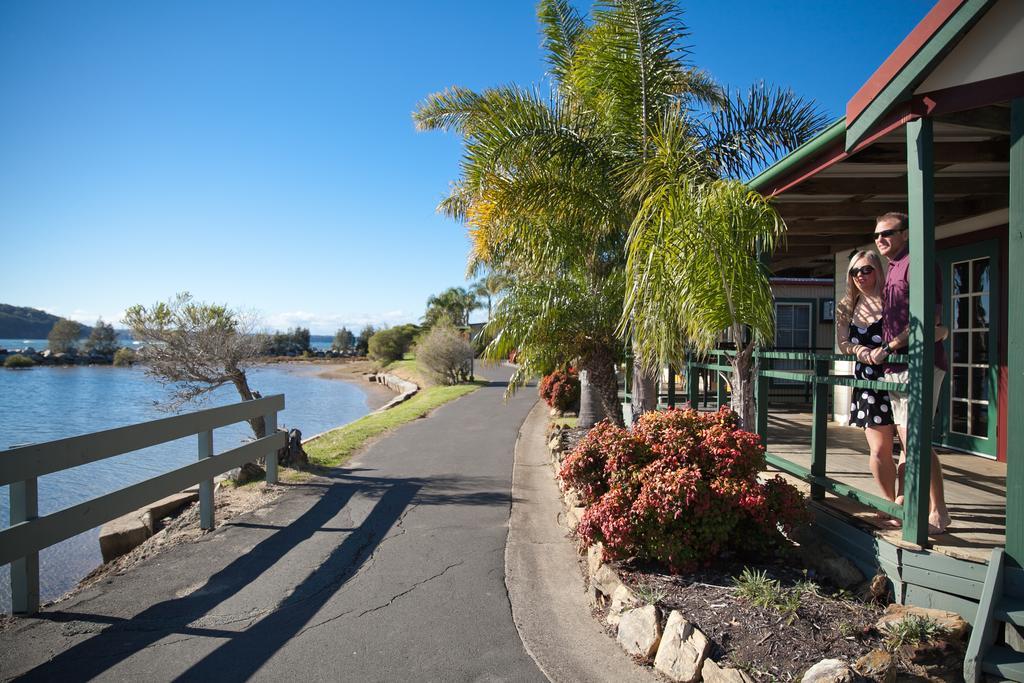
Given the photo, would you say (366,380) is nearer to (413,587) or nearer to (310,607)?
(413,587)

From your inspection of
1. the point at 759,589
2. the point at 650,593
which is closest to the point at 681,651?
the point at 650,593

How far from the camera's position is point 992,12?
346 centimetres

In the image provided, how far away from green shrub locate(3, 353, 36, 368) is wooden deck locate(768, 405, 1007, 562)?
39962 mm

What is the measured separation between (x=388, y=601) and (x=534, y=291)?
479 centimetres

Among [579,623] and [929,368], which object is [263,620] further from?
[929,368]

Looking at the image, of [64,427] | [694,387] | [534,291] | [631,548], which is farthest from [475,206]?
[64,427]

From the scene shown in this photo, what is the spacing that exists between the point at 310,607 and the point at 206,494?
2.48 meters

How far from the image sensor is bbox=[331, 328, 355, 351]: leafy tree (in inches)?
2945

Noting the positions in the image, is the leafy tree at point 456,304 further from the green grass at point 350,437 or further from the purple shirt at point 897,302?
the purple shirt at point 897,302

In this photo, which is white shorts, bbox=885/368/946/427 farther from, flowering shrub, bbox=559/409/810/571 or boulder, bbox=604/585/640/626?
boulder, bbox=604/585/640/626

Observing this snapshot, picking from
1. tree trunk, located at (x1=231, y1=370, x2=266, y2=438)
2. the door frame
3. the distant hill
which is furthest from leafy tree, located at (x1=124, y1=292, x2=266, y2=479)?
the distant hill

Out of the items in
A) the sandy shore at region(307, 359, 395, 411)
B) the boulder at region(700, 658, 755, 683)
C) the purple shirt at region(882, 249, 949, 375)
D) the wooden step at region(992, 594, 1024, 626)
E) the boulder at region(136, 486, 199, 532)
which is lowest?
the sandy shore at region(307, 359, 395, 411)

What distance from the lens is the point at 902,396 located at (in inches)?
159

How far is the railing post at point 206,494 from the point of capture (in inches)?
245
